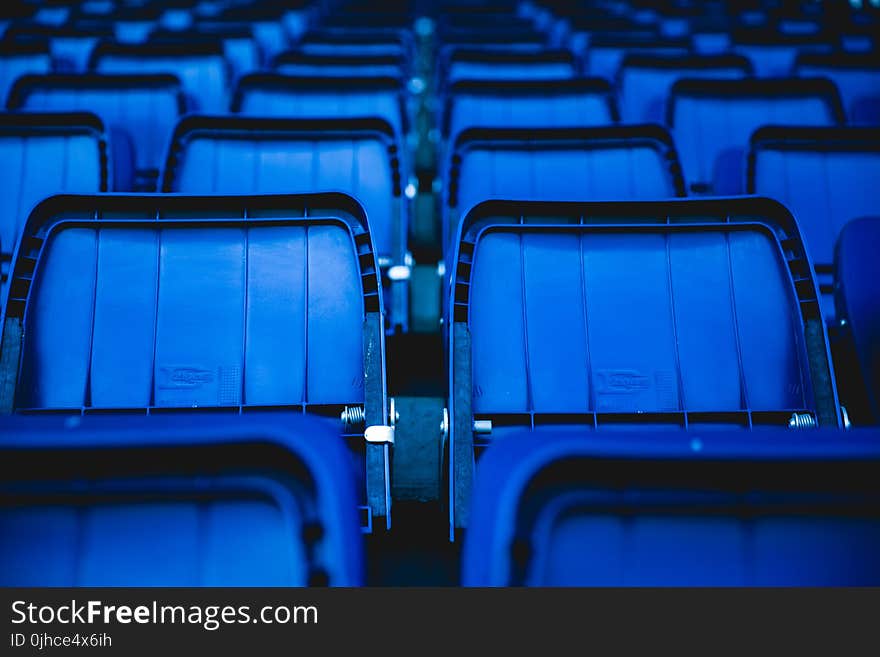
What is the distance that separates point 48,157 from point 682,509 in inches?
41.0

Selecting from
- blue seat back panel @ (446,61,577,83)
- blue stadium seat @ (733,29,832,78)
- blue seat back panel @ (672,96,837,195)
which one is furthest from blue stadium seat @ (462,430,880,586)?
blue stadium seat @ (733,29,832,78)

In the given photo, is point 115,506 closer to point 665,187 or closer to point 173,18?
point 665,187

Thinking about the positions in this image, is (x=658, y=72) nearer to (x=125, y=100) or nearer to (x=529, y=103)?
(x=529, y=103)

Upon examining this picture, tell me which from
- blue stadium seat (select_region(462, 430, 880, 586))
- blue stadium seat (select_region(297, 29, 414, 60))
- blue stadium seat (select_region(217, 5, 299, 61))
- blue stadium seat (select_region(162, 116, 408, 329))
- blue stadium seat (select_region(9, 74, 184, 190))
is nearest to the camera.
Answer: blue stadium seat (select_region(462, 430, 880, 586))

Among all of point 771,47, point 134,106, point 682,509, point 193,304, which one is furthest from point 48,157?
point 771,47

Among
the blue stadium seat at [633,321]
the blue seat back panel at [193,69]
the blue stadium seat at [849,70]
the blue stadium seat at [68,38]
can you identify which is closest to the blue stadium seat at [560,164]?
the blue stadium seat at [633,321]

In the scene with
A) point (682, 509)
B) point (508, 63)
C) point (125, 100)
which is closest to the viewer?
point (682, 509)

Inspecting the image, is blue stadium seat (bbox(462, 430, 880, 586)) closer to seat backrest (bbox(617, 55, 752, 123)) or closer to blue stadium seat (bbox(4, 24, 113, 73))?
seat backrest (bbox(617, 55, 752, 123))

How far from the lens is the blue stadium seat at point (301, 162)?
97 cm

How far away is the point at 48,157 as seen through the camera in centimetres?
99

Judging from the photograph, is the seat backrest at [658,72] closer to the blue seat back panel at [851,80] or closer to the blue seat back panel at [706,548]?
the blue seat back panel at [851,80]

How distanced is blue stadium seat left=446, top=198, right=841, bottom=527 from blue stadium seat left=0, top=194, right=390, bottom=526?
0.11 metres

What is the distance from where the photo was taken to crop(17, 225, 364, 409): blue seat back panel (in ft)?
2.13

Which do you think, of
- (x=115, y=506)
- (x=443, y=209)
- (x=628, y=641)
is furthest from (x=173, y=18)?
(x=628, y=641)
